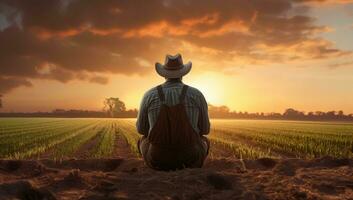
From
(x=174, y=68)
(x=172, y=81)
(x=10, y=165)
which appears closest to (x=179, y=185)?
(x=172, y=81)

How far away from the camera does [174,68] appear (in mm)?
7172

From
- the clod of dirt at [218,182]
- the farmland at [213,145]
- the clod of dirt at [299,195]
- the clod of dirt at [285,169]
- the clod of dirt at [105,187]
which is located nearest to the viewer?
the clod of dirt at [299,195]

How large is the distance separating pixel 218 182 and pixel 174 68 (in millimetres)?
2129

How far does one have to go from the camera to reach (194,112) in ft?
22.8

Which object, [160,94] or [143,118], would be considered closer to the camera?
[160,94]

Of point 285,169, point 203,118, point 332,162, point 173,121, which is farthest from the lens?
point 332,162

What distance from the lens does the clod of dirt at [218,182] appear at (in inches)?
231

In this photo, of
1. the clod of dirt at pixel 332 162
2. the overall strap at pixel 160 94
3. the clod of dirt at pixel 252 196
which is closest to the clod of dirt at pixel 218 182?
the clod of dirt at pixel 252 196

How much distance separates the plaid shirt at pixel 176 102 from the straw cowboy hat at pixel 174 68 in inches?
5.3

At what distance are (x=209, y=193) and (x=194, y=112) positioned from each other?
6.11 ft

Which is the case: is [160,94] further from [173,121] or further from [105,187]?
[105,187]

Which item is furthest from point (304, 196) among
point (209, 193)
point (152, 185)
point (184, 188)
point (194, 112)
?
point (194, 112)

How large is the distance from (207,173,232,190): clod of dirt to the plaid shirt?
114 cm

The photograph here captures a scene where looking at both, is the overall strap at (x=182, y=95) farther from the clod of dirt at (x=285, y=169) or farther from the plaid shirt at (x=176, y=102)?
the clod of dirt at (x=285, y=169)
